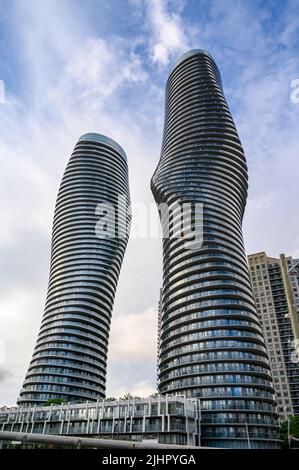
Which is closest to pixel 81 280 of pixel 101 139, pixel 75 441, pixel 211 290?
pixel 211 290

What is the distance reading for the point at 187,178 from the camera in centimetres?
12600

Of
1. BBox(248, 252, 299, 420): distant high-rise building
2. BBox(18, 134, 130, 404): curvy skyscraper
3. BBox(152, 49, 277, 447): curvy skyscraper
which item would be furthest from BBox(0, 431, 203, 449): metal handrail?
BBox(248, 252, 299, 420): distant high-rise building

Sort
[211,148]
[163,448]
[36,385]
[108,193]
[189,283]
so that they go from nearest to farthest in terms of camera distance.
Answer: [163,448] < [189,283] < [36,385] < [211,148] < [108,193]

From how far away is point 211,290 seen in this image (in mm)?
100688

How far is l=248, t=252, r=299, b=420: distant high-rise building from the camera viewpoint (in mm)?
142250

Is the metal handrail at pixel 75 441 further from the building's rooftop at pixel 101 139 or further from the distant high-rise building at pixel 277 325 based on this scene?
the building's rooftop at pixel 101 139

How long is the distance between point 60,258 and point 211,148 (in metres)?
72.3

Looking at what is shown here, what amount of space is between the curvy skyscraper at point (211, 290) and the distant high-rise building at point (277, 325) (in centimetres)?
3509

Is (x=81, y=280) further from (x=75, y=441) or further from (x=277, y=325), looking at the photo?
(x=75, y=441)

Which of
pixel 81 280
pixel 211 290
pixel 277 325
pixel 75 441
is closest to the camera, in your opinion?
pixel 75 441

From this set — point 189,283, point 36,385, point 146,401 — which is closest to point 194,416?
point 146,401

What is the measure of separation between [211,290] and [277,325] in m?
74.8

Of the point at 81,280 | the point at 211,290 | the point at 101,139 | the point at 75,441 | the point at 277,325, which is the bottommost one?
the point at 75,441

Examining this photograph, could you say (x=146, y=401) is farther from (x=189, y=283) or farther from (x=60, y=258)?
(x=60, y=258)
